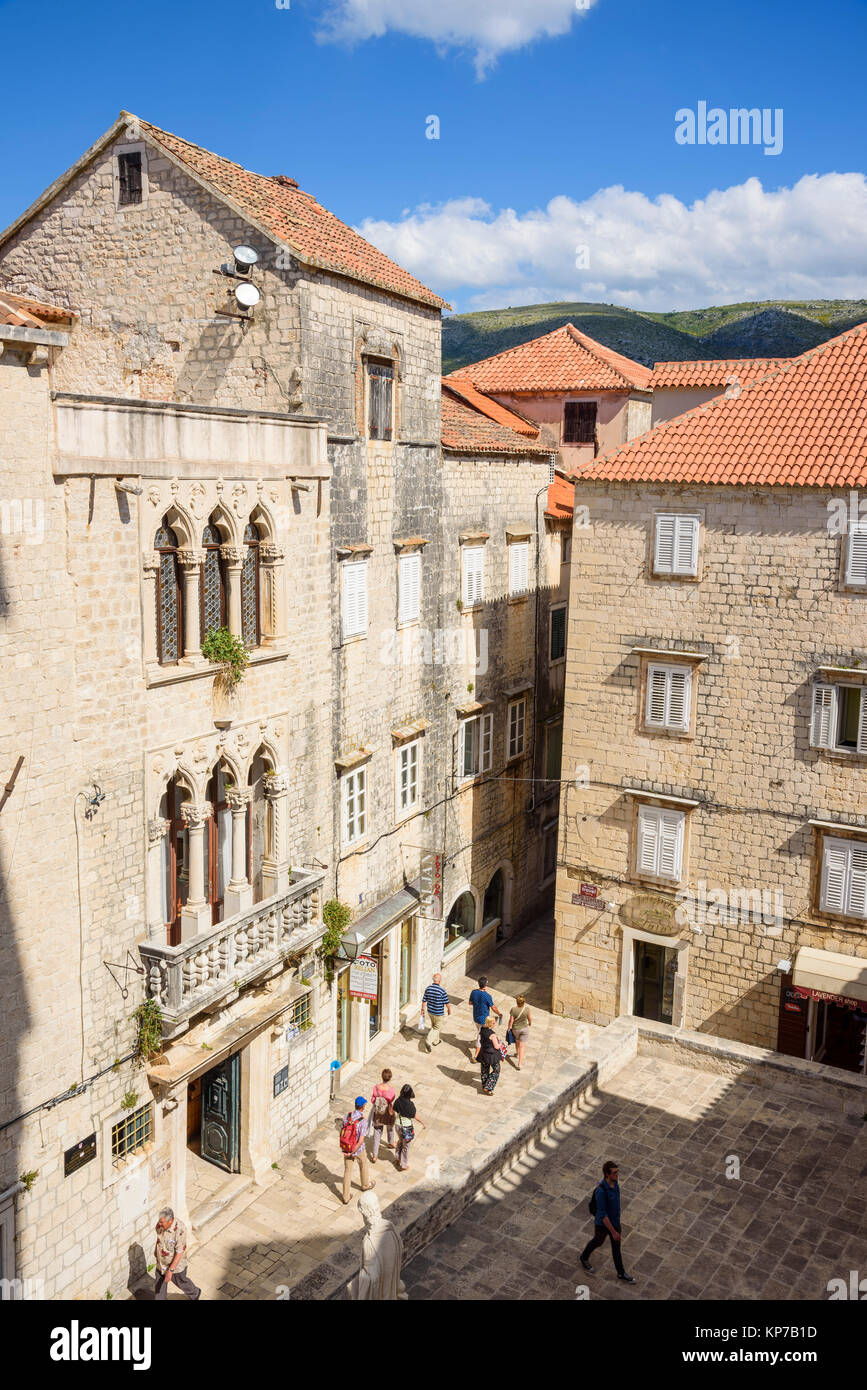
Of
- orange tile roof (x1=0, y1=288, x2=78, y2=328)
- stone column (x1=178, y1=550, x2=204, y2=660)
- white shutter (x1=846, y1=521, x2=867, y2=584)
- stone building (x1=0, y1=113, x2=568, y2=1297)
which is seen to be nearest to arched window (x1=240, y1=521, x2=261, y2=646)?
stone building (x1=0, y1=113, x2=568, y2=1297)

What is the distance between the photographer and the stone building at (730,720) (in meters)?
22.0

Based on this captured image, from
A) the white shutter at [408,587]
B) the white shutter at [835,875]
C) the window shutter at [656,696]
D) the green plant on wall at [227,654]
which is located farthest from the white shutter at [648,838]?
the green plant on wall at [227,654]

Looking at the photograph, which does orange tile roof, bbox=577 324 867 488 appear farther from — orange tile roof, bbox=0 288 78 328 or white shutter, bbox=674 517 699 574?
orange tile roof, bbox=0 288 78 328

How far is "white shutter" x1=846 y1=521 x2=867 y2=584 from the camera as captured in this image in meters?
21.2

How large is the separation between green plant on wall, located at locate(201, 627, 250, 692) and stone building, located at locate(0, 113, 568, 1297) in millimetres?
94

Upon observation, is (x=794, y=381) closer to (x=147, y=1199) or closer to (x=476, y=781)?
(x=476, y=781)

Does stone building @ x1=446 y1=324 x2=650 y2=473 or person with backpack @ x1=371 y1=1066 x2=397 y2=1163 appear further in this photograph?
stone building @ x1=446 y1=324 x2=650 y2=473

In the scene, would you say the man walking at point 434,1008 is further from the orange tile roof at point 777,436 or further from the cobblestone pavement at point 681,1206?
the orange tile roof at point 777,436

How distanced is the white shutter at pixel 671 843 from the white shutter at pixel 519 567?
799 centimetres

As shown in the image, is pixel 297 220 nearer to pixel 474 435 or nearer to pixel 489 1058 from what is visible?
pixel 474 435

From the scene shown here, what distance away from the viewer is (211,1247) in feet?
58.0
